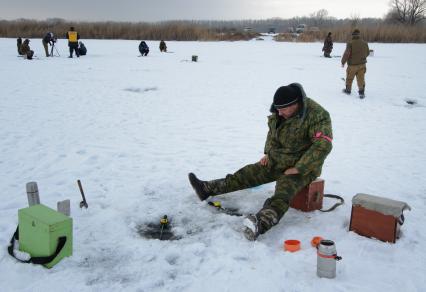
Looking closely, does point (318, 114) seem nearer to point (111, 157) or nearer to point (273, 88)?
point (111, 157)

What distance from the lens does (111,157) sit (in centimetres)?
568

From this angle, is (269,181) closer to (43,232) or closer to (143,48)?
(43,232)

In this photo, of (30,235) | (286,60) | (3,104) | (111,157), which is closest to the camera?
(30,235)

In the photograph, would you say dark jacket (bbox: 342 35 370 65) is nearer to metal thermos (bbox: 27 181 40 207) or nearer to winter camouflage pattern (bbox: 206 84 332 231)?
winter camouflage pattern (bbox: 206 84 332 231)

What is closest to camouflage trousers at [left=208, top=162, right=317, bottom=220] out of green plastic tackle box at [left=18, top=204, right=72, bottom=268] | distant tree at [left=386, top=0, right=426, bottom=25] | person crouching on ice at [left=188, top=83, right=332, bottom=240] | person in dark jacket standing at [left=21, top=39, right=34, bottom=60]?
person crouching on ice at [left=188, top=83, right=332, bottom=240]

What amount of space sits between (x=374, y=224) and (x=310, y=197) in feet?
2.37

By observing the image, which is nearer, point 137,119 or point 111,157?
point 111,157

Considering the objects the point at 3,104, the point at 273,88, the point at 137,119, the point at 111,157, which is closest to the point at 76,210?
the point at 111,157

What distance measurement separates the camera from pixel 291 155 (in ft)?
12.6

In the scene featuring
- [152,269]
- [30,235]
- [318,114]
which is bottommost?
[152,269]

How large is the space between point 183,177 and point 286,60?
53.1 feet

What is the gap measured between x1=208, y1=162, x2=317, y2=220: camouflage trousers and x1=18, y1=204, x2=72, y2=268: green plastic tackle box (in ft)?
5.60

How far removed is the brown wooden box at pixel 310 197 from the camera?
3.91 meters

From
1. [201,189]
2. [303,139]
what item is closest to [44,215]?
[201,189]
